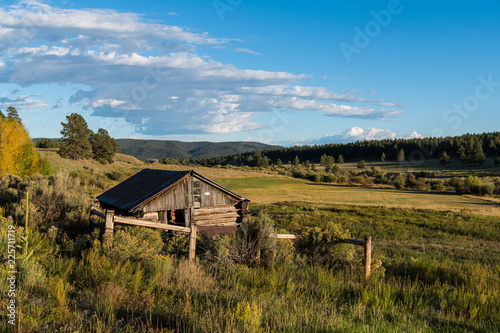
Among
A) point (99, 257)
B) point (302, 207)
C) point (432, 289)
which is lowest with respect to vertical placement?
point (302, 207)

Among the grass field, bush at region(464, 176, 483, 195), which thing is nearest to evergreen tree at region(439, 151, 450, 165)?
bush at region(464, 176, 483, 195)

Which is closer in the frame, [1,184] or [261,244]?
[261,244]

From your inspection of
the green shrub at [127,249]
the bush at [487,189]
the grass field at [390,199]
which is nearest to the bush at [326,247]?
the green shrub at [127,249]

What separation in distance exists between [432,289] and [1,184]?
71.7ft

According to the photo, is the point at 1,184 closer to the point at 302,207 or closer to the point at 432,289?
the point at 432,289

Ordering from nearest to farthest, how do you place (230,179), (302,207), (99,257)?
(99,257) → (302,207) → (230,179)

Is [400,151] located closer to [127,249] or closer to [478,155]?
[478,155]

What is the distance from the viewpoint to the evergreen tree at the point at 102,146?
71.1 meters

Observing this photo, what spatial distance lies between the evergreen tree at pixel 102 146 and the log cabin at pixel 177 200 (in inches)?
2221

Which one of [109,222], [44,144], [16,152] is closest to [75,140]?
[16,152]

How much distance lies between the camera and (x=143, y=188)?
18.0 metres

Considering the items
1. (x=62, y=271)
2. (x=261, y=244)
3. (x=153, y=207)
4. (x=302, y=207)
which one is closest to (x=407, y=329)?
(x=261, y=244)

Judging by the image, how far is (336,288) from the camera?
20.6 feet

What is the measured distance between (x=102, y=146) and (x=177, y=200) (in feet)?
201
